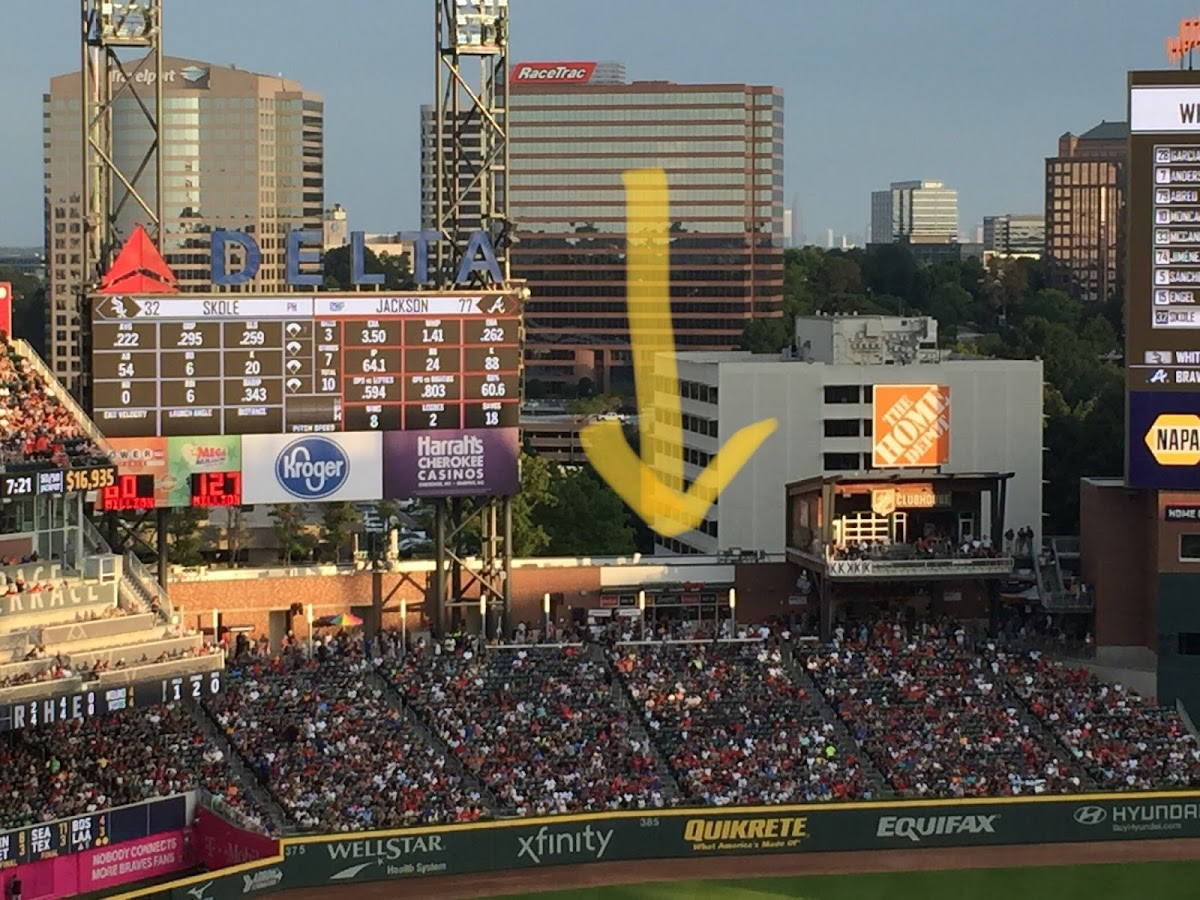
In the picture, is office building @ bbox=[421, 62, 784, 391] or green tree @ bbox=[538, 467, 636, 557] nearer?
green tree @ bbox=[538, 467, 636, 557]

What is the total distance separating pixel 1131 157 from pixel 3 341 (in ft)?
75.9

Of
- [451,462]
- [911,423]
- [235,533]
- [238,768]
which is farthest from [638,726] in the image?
[235,533]

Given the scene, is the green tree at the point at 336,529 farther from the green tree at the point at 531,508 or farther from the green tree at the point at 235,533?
the green tree at the point at 531,508

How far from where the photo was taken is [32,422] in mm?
40906

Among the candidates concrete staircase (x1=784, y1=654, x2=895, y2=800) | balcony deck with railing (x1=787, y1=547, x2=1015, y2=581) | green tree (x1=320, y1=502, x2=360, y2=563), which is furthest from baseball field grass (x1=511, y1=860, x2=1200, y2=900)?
green tree (x1=320, y1=502, x2=360, y2=563)

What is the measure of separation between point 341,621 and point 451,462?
4.91 metres

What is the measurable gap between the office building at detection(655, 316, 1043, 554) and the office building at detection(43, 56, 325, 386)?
11652 centimetres

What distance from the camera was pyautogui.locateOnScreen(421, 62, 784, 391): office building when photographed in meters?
155

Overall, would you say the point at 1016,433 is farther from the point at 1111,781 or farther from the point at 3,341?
the point at 3,341

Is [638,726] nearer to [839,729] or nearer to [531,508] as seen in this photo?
[839,729]

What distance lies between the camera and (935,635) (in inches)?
1943

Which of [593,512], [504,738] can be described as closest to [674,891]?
[504,738]

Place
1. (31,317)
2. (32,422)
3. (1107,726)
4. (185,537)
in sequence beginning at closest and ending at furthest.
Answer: (32,422) → (1107,726) → (185,537) → (31,317)

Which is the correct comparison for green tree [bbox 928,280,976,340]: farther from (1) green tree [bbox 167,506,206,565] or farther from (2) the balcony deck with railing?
(2) the balcony deck with railing
